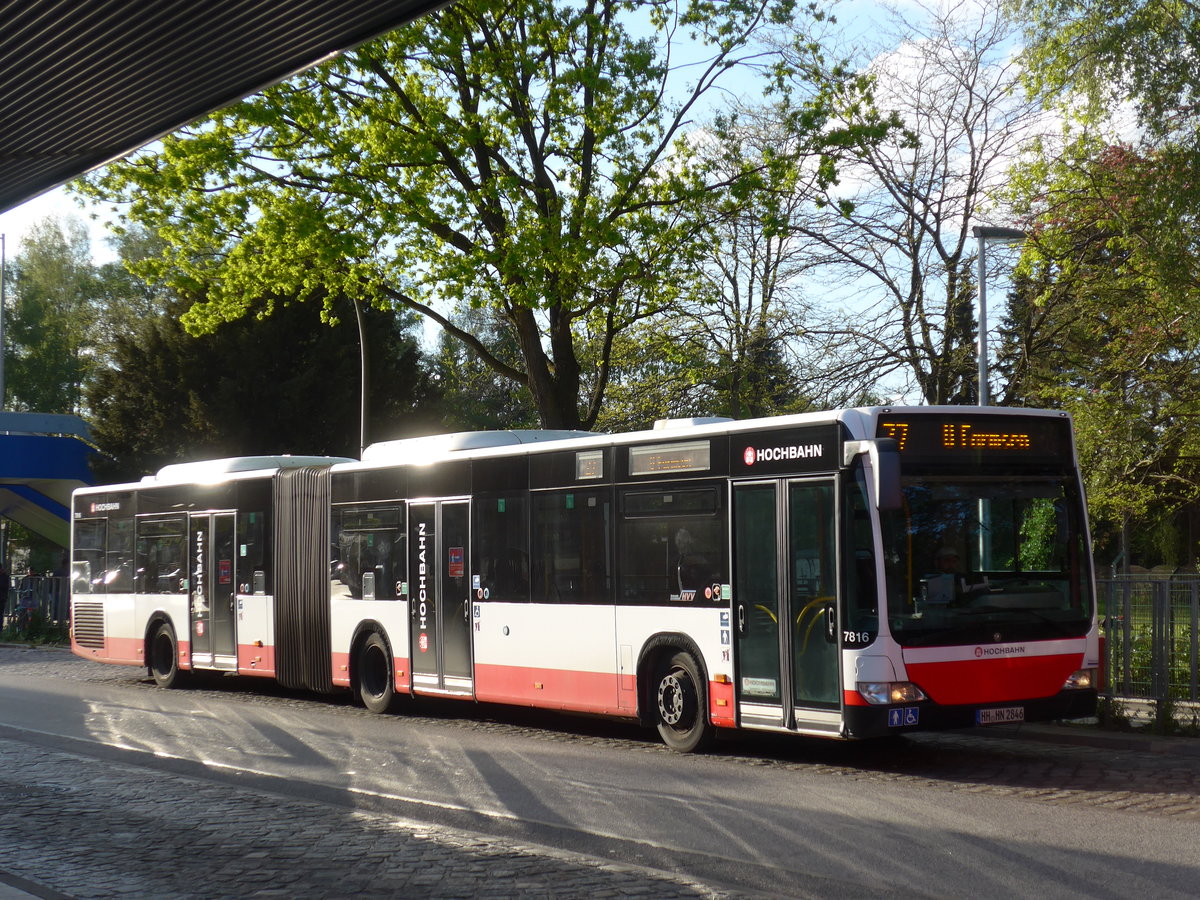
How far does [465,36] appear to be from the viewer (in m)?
22.6

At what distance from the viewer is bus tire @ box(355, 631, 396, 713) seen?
17.1 m

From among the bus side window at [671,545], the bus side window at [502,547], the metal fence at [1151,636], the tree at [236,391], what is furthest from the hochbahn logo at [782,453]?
the tree at [236,391]

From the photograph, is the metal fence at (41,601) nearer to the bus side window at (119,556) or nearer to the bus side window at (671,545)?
the bus side window at (119,556)

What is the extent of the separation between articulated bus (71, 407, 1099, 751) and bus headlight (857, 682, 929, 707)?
15 millimetres

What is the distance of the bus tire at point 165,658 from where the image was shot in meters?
21.4

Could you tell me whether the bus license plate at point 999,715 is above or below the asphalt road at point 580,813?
above

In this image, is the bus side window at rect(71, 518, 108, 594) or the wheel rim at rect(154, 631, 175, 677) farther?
the bus side window at rect(71, 518, 108, 594)

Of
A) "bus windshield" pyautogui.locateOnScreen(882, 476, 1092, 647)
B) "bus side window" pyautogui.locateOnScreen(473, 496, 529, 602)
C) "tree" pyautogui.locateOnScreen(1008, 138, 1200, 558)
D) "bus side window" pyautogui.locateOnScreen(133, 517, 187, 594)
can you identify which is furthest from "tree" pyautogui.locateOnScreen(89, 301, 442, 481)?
"bus windshield" pyautogui.locateOnScreen(882, 476, 1092, 647)

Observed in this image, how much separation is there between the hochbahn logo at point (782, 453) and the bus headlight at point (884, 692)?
6.13ft

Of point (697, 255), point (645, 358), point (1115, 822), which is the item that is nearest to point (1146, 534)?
point (645, 358)

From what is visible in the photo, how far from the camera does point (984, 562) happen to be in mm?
11578

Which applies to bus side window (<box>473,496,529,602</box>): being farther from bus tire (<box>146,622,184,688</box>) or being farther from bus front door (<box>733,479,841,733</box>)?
bus tire (<box>146,622,184,688</box>)

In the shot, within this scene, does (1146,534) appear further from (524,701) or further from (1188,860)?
(1188,860)

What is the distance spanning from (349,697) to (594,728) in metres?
5.54
